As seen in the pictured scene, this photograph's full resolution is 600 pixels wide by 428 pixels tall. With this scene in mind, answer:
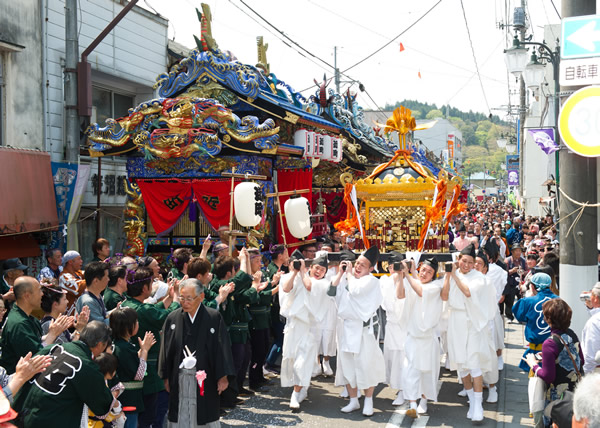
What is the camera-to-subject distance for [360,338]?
7.39 m

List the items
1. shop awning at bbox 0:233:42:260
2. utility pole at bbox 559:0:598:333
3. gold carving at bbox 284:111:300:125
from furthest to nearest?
1. gold carving at bbox 284:111:300:125
2. shop awning at bbox 0:233:42:260
3. utility pole at bbox 559:0:598:333

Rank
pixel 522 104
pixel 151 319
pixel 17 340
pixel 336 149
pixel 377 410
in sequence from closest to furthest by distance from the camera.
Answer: pixel 17 340
pixel 151 319
pixel 377 410
pixel 336 149
pixel 522 104

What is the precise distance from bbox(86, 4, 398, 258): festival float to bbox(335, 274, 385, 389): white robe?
14.4 ft

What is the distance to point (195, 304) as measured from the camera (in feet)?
18.6

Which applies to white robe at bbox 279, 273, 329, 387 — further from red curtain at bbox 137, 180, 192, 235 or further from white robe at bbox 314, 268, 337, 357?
red curtain at bbox 137, 180, 192, 235

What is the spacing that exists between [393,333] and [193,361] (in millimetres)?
3109

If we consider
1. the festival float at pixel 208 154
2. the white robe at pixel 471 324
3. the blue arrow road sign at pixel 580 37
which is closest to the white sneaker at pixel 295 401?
the white robe at pixel 471 324

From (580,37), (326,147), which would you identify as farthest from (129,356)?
(326,147)

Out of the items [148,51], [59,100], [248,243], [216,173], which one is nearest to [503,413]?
[248,243]

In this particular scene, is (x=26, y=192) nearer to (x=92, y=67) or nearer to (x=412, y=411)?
(x=92, y=67)

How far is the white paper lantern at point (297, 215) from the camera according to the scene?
42.3 ft

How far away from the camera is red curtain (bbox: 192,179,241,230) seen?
12.7 m

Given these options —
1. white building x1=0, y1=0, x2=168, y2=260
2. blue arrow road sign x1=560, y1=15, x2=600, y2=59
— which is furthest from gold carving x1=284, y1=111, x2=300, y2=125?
blue arrow road sign x1=560, y1=15, x2=600, y2=59

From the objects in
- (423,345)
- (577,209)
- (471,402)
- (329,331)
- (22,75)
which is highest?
(22,75)
